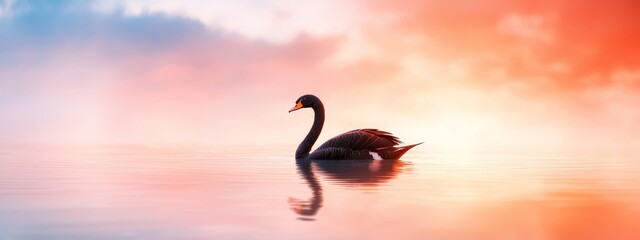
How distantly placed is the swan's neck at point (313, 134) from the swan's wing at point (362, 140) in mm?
1242

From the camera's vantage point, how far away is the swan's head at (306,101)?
25.3 metres

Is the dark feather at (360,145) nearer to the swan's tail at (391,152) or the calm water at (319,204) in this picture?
the swan's tail at (391,152)

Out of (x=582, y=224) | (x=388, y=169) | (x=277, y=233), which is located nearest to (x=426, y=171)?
(x=388, y=169)

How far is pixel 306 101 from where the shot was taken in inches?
996

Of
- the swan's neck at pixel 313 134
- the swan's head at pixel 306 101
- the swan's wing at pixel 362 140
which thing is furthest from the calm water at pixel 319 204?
the swan's head at pixel 306 101

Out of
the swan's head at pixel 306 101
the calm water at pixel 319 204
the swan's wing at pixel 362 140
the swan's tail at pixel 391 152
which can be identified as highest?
the swan's head at pixel 306 101

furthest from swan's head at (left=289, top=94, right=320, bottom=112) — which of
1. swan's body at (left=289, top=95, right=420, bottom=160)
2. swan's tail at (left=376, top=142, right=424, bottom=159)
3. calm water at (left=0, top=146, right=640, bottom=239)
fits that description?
calm water at (left=0, top=146, right=640, bottom=239)

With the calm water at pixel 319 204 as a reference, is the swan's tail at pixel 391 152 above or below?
above

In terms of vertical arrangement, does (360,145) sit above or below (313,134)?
below

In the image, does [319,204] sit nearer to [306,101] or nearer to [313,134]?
[313,134]

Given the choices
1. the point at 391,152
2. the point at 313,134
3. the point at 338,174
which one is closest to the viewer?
the point at 338,174

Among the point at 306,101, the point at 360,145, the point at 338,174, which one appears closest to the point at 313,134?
the point at 306,101

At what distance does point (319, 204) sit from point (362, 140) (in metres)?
11.7

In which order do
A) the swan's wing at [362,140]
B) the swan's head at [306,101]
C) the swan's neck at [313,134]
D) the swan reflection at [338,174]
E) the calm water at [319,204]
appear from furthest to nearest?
the swan's head at [306,101], the swan's neck at [313,134], the swan's wing at [362,140], the swan reflection at [338,174], the calm water at [319,204]
